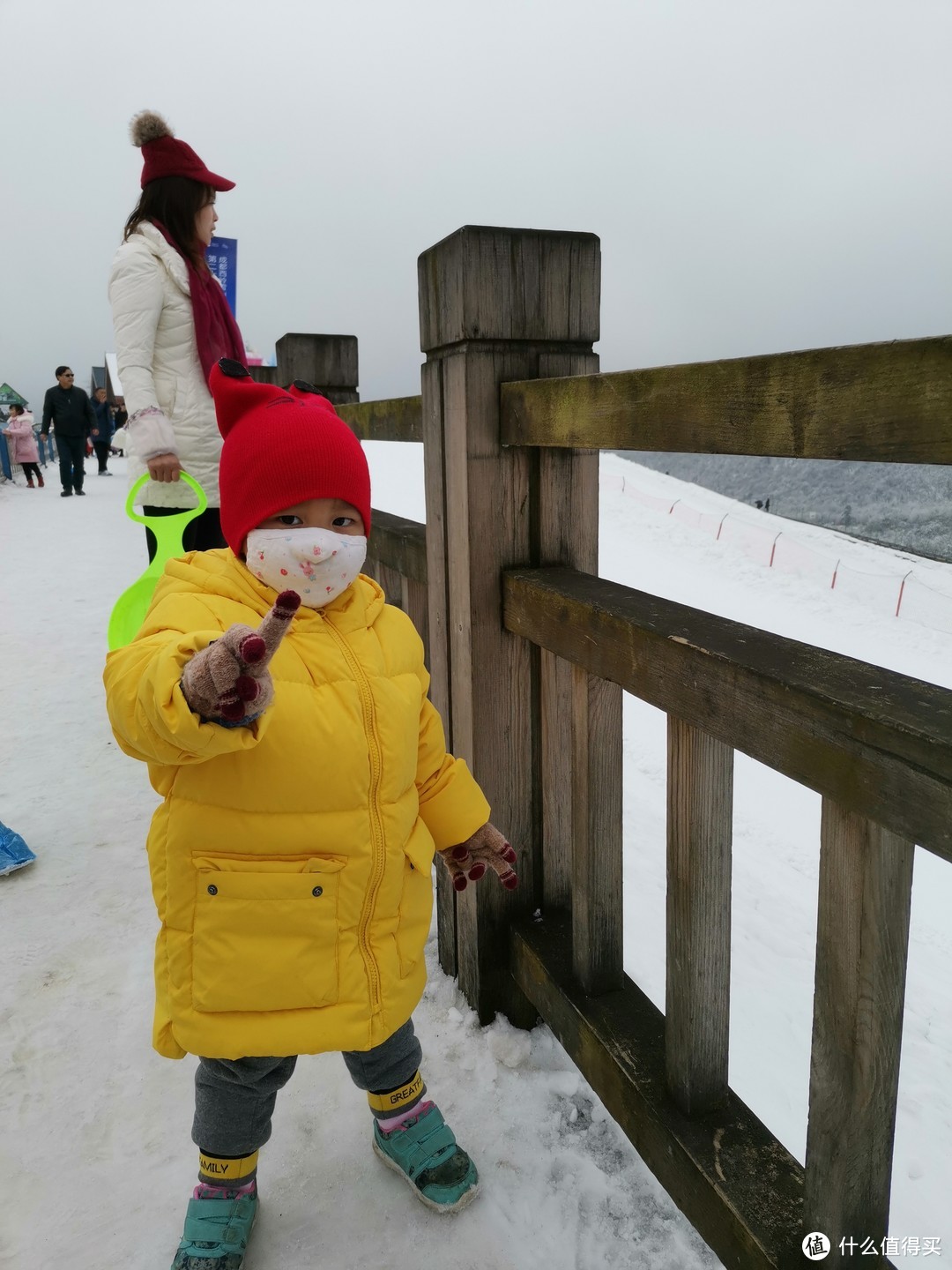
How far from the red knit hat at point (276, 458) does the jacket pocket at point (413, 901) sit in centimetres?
53

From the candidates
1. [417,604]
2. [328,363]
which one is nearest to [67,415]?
[328,363]

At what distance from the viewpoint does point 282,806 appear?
136 centimetres

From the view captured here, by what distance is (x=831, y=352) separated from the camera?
1.01 m

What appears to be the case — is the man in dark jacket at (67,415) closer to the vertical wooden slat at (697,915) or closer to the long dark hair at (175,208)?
the long dark hair at (175,208)

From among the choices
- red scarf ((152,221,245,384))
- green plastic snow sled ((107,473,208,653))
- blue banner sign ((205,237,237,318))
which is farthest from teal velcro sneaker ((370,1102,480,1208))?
blue banner sign ((205,237,237,318))

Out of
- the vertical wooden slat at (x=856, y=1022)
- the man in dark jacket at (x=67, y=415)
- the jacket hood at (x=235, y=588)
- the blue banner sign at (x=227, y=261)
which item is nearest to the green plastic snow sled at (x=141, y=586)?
the jacket hood at (x=235, y=588)

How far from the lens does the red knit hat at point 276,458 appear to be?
4.63ft

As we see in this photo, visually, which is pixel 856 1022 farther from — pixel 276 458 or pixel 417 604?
pixel 417 604

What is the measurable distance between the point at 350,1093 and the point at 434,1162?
343mm

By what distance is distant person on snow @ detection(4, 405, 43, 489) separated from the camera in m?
17.8

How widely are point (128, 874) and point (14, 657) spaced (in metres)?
2.95

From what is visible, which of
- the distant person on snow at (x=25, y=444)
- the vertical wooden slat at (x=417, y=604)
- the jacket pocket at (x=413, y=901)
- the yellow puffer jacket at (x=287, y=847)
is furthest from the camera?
the distant person on snow at (x=25, y=444)

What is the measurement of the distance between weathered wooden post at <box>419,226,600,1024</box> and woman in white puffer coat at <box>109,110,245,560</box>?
44.9 inches

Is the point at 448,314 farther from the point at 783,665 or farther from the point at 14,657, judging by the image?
the point at 14,657
